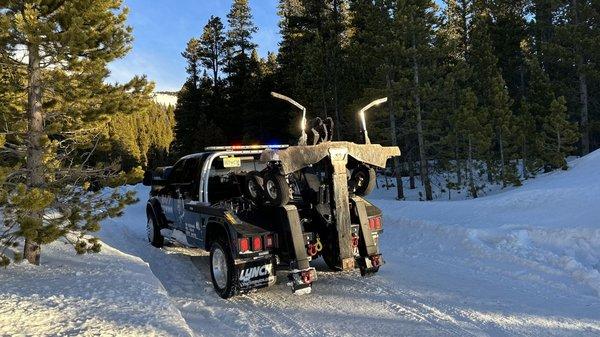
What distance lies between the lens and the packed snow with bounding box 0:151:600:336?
16.8 ft

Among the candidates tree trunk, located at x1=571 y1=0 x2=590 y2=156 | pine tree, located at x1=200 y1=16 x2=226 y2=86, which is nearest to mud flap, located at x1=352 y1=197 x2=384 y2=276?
tree trunk, located at x1=571 y1=0 x2=590 y2=156

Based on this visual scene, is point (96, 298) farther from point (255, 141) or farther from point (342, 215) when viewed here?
point (255, 141)

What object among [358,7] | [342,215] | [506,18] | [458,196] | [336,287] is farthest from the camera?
[506,18]

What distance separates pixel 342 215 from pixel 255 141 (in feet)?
108

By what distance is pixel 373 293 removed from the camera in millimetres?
6551

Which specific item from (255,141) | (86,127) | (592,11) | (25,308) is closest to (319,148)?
(25,308)

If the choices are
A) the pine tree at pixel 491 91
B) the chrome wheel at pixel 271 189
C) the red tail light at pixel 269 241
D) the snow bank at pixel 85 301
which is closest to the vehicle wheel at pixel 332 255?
the red tail light at pixel 269 241

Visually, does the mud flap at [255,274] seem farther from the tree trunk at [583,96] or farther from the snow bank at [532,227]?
the tree trunk at [583,96]

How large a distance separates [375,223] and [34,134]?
18.3 feet

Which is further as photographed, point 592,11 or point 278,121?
point 278,121

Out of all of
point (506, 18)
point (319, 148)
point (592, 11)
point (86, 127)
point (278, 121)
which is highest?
point (506, 18)

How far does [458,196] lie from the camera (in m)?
24.5

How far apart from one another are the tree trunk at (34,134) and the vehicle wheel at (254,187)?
3.38 m

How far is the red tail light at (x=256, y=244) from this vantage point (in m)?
6.31
